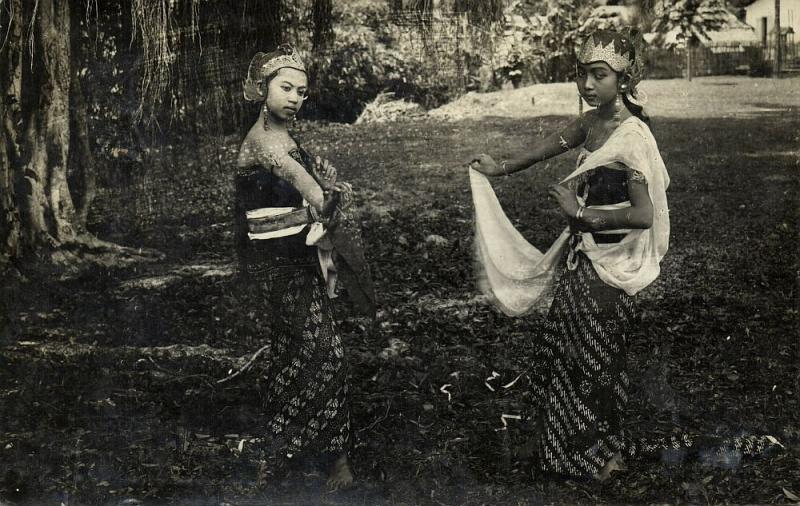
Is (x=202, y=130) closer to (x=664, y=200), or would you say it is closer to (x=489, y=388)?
(x=489, y=388)

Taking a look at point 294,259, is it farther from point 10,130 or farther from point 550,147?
point 10,130

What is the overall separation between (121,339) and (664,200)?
3.03 meters

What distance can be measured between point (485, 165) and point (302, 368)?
1.46 metres

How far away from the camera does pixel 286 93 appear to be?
14.7 feet

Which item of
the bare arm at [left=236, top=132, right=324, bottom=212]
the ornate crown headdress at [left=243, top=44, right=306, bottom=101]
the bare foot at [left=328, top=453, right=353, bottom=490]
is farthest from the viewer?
the bare foot at [left=328, top=453, right=353, bottom=490]

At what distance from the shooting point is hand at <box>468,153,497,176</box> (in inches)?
186

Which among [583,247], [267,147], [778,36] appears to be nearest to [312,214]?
[267,147]

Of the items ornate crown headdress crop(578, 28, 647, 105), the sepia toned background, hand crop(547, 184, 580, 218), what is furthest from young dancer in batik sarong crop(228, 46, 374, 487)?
ornate crown headdress crop(578, 28, 647, 105)

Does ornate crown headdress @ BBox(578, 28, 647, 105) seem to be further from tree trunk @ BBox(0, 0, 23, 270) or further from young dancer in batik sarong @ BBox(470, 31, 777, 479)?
tree trunk @ BBox(0, 0, 23, 270)

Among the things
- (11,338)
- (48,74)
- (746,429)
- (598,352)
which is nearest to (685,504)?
(746,429)

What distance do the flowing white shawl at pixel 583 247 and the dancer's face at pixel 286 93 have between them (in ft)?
3.36

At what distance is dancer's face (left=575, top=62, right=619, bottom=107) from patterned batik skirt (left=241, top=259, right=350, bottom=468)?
1662 mm

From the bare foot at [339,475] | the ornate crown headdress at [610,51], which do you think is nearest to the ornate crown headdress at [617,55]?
the ornate crown headdress at [610,51]

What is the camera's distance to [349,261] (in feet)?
15.5
